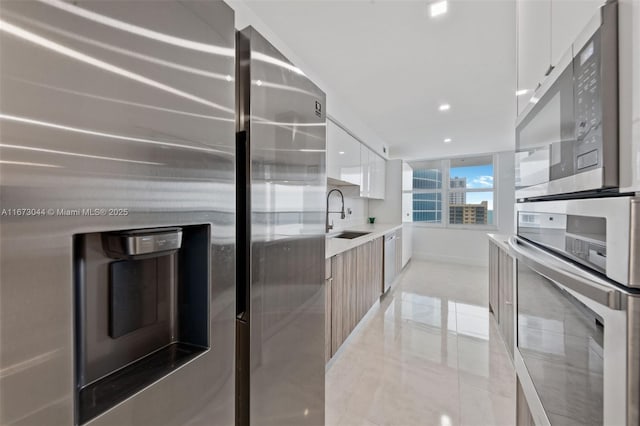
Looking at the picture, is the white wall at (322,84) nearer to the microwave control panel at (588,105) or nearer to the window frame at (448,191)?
the microwave control panel at (588,105)

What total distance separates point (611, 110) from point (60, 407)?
105cm

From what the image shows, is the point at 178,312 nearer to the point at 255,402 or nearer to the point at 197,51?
the point at 255,402

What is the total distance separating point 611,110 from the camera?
1.51 feet

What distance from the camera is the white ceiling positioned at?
1.62 metres

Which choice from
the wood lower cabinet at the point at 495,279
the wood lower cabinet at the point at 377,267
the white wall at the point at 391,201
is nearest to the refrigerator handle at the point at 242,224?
the wood lower cabinet at the point at 377,267

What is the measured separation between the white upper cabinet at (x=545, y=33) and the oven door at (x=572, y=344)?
0.55 metres

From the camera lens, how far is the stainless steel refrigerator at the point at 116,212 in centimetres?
36

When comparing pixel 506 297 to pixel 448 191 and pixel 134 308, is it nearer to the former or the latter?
pixel 134 308

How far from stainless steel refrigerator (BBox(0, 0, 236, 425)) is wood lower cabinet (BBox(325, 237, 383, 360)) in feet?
4.11

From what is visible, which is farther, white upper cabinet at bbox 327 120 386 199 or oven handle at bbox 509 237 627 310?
white upper cabinet at bbox 327 120 386 199

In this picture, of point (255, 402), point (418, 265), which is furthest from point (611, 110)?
point (418, 265)

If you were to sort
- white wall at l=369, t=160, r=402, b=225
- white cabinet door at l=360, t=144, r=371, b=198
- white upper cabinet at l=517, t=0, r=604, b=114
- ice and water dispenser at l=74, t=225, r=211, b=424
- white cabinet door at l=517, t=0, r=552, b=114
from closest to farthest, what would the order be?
1. ice and water dispenser at l=74, t=225, r=211, b=424
2. white upper cabinet at l=517, t=0, r=604, b=114
3. white cabinet door at l=517, t=0, r=552, b=114
4. white cabinet door at l=360, t=144, r=371, b=198
5. white wall at l=369, t=160, r=402, b=225

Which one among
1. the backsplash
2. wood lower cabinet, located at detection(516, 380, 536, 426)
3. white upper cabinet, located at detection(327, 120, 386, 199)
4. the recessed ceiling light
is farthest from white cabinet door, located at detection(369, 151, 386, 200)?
wood lower cabinet, located at detection(516, 380, 536, 426)

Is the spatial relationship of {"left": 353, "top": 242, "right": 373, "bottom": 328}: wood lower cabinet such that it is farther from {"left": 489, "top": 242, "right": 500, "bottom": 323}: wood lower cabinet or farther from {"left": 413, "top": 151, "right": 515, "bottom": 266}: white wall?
{"left": 413, "top": 151, "right": 515, "bottom": 266}: white wall
